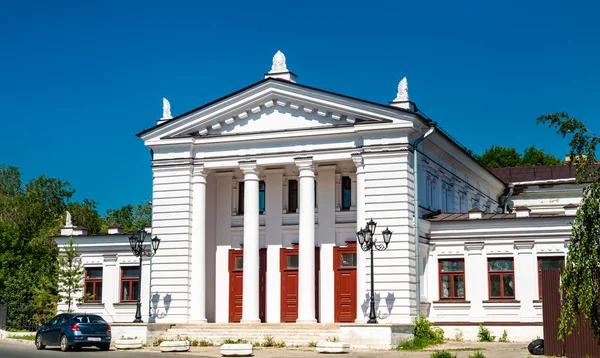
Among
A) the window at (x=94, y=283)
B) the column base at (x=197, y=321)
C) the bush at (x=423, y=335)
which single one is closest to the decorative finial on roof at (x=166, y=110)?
the window at (x=94, y=283)

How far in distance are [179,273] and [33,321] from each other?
12.1 m

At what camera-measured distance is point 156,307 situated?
1535 inches

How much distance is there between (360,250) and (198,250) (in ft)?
24.8

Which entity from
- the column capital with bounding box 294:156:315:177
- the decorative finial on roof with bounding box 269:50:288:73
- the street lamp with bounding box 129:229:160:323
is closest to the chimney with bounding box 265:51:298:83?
the decorative finial on roof with bounding box 269:50:288:73

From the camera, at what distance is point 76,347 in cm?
3294

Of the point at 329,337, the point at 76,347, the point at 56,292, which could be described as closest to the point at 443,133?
the point at 329,337

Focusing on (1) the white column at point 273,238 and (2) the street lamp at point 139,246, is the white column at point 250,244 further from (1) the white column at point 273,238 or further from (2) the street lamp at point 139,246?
(2) the street lamp at point 139,246

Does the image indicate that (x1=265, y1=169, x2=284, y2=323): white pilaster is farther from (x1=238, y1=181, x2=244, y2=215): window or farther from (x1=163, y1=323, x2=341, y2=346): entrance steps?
(x1=163, y1=323, x2=341, y2=346): entrance steps

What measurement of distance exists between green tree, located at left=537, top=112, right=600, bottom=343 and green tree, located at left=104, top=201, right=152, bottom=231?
3154 inches

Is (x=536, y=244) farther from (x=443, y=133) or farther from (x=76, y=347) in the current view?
(x=76, y=347)

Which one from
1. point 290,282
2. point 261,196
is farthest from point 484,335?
point 261,196

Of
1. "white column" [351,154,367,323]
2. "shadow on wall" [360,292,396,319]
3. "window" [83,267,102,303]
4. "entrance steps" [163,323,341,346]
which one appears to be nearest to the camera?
"entrance steps" [163,323,341,346]

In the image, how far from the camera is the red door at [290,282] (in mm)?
39281

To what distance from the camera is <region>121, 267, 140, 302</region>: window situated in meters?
43.4
